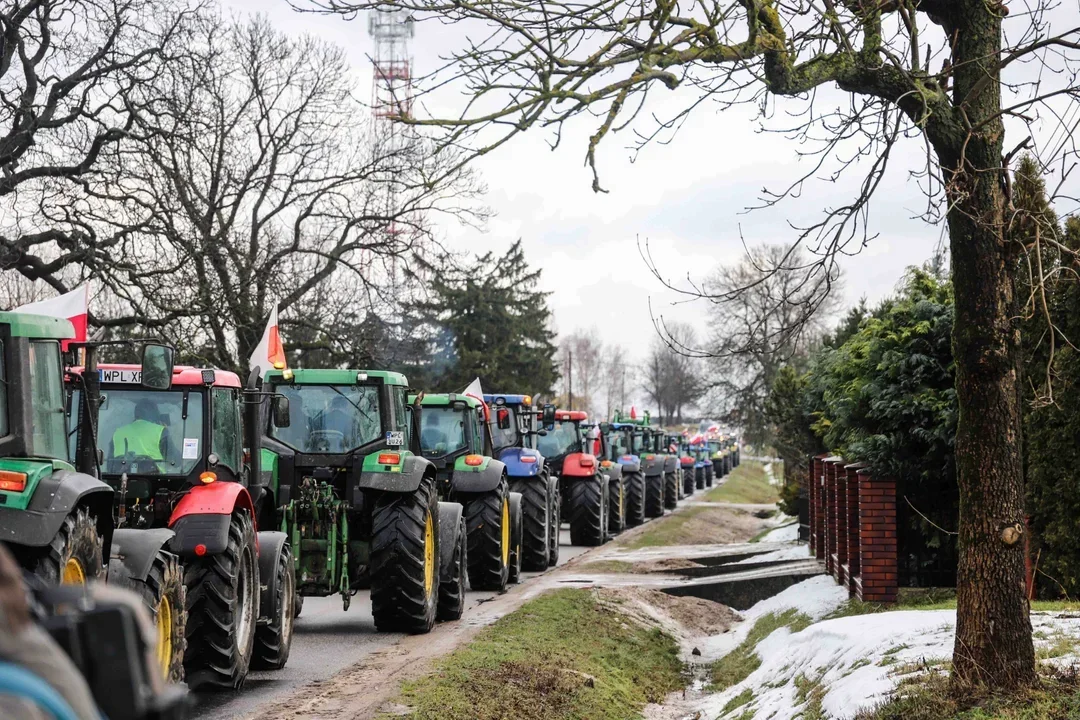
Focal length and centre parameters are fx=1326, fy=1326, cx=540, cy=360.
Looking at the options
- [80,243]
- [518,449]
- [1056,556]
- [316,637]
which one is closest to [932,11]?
[1056,556]

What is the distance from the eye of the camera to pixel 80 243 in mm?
22266

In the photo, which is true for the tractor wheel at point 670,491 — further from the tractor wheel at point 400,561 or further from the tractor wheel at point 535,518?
the tractor wheel at point 400,561

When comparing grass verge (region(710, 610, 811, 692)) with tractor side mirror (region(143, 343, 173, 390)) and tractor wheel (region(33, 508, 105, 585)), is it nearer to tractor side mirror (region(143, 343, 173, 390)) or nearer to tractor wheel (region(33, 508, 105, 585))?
tractor side mirror (region(143, 343, 173, 390))

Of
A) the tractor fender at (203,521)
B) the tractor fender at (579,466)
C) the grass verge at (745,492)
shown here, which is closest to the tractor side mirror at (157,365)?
the tractor fender at (203,521)

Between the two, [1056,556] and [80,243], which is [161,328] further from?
[1056,556]

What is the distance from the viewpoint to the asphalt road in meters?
9.00

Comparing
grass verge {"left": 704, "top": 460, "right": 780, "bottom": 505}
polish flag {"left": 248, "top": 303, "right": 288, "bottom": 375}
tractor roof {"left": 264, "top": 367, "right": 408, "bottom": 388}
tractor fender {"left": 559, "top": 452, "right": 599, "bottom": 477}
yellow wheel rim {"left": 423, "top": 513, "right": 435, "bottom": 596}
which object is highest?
polish flag {"left": 248, "top": 303, "right": 288, "bottom": 375}

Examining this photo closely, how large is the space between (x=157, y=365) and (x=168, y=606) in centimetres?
157

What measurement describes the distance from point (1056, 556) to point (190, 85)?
18.6 metres

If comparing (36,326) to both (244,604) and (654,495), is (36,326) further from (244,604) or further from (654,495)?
(654,495)

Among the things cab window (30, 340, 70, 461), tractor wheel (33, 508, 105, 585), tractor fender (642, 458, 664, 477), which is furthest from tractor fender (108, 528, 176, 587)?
tractor fender (642, 458, 664, 477)

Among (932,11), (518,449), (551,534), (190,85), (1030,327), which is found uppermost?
(190,85)

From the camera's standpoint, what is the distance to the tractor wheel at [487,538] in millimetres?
16141

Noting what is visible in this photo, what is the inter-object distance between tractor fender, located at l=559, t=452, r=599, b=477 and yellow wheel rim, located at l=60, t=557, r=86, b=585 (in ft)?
62.2
